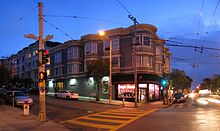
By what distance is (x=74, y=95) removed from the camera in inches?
1747

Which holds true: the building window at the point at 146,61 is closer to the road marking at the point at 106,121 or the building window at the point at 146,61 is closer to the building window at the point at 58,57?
the building window at the point at 58,57

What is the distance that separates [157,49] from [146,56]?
20.3ft

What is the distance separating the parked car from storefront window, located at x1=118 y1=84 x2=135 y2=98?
803 inches

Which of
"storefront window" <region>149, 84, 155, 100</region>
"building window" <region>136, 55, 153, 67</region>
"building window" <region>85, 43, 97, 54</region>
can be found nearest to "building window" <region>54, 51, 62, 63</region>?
"building window" <region>85, 43, 97, 54</region>

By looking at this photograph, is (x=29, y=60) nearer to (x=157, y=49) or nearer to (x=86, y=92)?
(x=86, y=92)

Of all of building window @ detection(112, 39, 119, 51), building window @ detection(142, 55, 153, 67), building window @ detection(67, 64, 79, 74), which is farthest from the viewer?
building window @ detection(67, 64, 79, 74)

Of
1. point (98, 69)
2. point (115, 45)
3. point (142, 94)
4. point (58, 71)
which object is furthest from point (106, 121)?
point (58, 71)

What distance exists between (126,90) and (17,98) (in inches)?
890

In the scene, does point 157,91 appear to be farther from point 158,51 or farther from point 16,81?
point 16,81

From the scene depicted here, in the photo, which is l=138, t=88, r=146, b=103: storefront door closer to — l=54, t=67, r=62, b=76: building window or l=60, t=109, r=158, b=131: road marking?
l=54, t=67, r=62, b=76: building window

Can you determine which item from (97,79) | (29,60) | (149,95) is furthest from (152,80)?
(29,60)

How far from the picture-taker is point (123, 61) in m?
48.8

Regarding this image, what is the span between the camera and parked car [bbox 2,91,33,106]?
2838cm

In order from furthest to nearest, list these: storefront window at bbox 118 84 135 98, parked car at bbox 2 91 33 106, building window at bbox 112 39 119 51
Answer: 1. building window at bbox 112 39 119 51
2. storefront window at bbox 118 84 135 98
3. parked car at bbox 2 91 33 106
